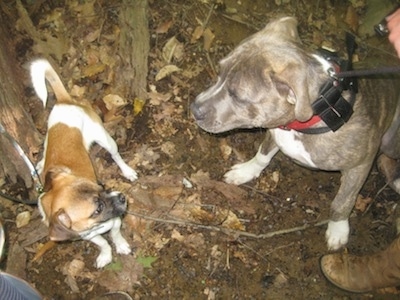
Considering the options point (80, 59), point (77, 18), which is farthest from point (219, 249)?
point (77, 18)

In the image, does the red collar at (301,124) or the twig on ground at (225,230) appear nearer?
the red collar at (301,124)

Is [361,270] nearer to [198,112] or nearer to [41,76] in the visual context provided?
[198,112]

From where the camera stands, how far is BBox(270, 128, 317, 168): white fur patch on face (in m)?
3.96

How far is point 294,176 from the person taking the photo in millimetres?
5258

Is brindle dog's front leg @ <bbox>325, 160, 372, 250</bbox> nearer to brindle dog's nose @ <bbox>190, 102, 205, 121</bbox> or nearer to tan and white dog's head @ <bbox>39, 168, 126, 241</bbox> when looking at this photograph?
brindle dog's nose @ <bbox>190, 102, 205, 121</bbox>

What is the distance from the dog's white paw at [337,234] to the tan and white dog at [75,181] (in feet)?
7.55

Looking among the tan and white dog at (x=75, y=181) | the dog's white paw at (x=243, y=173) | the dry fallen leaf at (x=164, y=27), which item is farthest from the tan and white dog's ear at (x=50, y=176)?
the dry fallen leaf at (x=164, y=27)

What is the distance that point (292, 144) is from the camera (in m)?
4.01

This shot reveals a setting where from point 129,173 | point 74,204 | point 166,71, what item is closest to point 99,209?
point 74,204

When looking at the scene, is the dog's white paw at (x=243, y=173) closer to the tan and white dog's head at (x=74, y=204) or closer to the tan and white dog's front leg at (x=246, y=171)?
the tan and white dog's front leg at (x=246, y=171)

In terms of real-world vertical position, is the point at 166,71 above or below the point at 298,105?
below

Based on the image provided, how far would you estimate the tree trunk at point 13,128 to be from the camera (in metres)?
4.64

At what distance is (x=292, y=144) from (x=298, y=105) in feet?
2.96

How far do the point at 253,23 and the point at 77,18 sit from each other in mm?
2533
